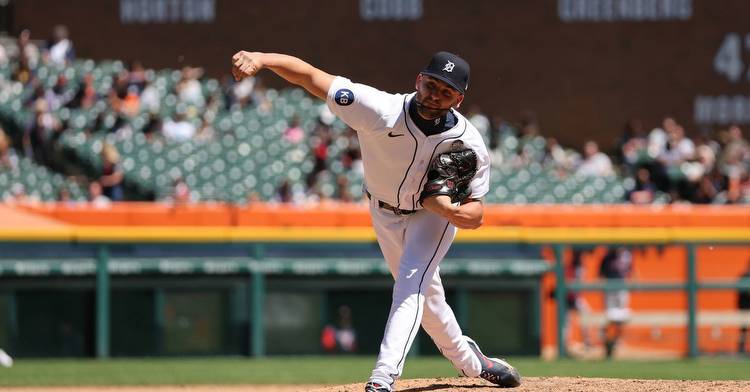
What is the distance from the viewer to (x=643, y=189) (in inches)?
637

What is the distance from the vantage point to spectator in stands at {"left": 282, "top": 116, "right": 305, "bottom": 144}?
1642 cm

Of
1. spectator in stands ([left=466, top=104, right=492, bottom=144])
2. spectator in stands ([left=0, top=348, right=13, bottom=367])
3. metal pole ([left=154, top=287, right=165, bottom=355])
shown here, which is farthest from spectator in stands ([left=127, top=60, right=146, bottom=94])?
spectator in stands ([left=0, top=348, right=13, bottom=367])

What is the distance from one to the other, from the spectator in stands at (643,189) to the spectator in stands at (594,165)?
398 mm

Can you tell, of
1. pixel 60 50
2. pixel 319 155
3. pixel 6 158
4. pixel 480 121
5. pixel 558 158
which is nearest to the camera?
pixel 6 158

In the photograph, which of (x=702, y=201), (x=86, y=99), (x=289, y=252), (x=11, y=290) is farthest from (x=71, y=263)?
(x=702, y=201)

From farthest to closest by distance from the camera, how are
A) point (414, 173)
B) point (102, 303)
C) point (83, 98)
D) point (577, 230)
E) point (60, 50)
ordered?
point (60, 50)
point (83, 98)
point (577, 230)
point (102, 303)
point (414, 173)

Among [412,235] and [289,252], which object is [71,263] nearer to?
[289,252]

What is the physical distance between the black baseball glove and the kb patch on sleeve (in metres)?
0.50

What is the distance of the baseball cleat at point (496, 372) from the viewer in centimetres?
653

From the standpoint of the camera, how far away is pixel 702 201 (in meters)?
15.9

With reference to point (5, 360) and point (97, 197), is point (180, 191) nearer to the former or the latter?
point (97, 197)

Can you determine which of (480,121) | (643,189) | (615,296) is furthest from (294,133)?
(615,296)

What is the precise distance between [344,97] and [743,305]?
7934mm

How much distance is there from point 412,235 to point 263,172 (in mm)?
9766
